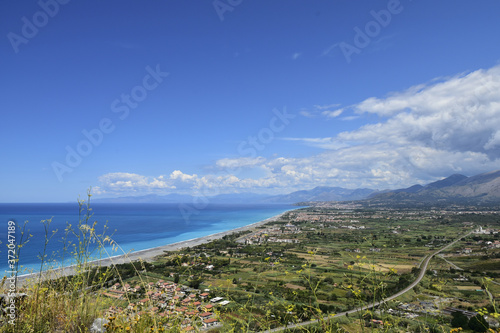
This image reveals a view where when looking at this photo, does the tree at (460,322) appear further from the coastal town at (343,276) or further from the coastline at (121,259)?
the coastline at (121,259)

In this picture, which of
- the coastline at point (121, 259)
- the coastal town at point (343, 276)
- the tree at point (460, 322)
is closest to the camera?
the coastline at point (121, 259)

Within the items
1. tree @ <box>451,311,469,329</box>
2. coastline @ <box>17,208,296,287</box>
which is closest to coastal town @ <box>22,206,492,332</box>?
tree @ <box>451,311,469,329</box>

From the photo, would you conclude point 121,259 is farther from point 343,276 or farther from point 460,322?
point 460,322

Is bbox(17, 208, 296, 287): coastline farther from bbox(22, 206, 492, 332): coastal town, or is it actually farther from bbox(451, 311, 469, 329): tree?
bbox(451, 311, 469, 329): tree

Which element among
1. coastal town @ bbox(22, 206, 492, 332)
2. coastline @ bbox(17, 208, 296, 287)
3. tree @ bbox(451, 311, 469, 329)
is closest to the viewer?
coastline @ bbox(17, 208, 296, 287)

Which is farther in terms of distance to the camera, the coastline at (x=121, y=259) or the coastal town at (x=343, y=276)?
the coastal town at (x=343, y=276)

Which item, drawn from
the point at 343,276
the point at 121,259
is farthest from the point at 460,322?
the point at 121,259

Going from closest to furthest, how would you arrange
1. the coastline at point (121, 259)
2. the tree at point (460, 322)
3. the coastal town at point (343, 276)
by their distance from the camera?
1. the coastline at point (121, 259)
2. the coastal town at point (343, 276)
3. the tree at point (460, 322)

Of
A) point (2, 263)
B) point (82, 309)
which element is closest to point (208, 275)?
point (2, 263)

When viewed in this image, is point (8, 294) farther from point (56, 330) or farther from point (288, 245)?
point (288, 245)

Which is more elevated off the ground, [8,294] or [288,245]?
[8,294]

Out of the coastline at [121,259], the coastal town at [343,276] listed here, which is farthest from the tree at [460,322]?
the coastline at [121,259]
